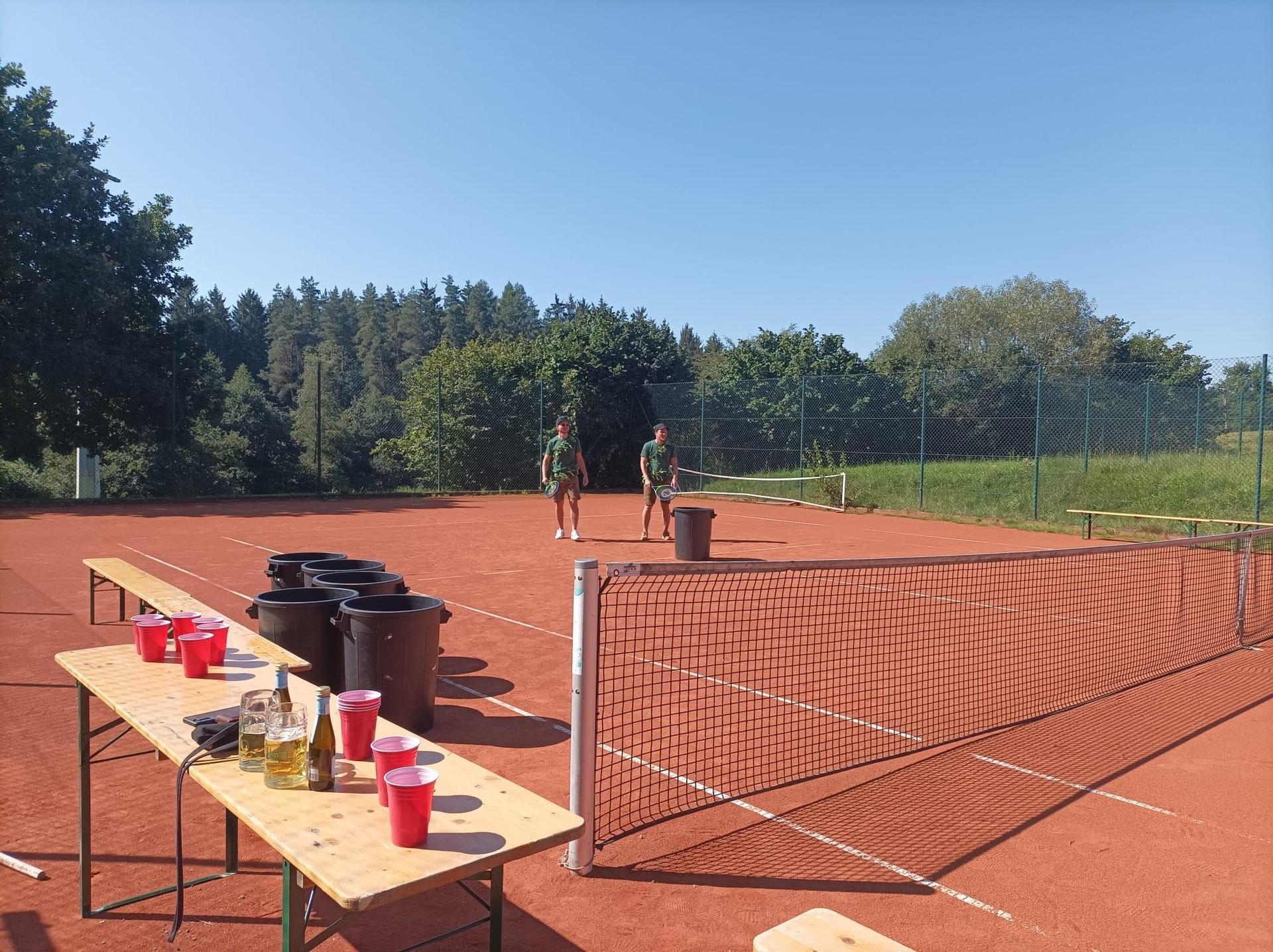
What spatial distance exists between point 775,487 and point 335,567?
59.1ft

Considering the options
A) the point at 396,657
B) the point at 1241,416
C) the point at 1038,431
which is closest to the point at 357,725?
the point at 396,657

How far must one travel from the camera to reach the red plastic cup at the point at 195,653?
3.47 metres

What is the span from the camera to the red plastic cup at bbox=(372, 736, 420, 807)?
242 cm

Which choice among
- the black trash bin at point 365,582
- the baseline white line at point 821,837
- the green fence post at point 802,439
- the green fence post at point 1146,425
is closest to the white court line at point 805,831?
the baseline white line at point 821,837

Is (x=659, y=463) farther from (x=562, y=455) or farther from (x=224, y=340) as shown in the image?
(x=224, y=340)

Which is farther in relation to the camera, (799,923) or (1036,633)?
(1036,633)

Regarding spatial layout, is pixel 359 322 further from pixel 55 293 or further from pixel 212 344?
pixel 55 293

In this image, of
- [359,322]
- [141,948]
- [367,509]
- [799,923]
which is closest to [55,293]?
[367,509]

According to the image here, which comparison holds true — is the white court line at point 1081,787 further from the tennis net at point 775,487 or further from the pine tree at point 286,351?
the pine tree at point 286,351

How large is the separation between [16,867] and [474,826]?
257 cm

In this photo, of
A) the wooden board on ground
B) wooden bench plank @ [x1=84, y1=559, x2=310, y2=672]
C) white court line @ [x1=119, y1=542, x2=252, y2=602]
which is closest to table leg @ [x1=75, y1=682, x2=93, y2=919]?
the wooden board on ground

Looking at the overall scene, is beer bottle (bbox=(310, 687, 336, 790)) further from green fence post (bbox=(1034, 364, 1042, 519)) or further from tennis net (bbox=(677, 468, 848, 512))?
tennis net (bbox=(677, 468, 848, 512))

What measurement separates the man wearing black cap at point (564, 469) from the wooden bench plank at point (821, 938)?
11631 millimetres

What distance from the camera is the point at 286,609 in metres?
5.23
